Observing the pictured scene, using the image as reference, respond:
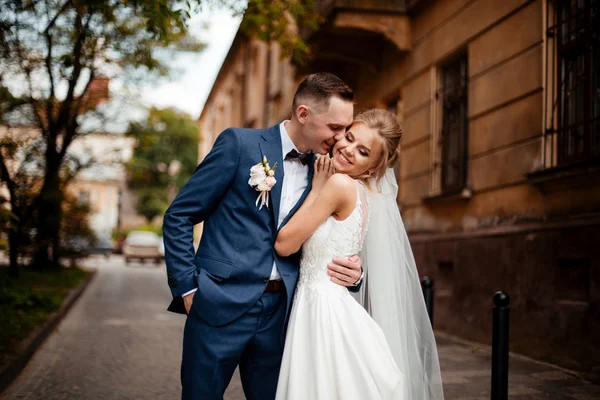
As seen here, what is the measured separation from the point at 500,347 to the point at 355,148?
208 cm

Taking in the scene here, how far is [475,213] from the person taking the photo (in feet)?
30.1

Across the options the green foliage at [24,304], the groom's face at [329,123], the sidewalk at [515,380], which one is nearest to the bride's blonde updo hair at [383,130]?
the groom's face at [329,123]

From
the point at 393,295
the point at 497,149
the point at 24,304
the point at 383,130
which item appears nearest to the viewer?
the point at 383,130

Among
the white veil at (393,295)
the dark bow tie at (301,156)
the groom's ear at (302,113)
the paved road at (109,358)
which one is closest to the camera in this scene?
the groom's ear at (302,113)

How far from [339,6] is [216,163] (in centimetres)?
856

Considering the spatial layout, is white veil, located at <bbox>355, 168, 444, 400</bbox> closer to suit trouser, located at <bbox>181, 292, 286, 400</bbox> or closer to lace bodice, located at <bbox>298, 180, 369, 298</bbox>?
lace bodice, located at <bbox>298, 180, 369, 298</bbox>

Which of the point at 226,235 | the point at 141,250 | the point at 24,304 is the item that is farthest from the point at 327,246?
the point at 141,250

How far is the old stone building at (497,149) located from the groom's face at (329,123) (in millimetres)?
4139

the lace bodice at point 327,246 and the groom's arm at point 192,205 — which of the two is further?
the lace bodice at point 327,246

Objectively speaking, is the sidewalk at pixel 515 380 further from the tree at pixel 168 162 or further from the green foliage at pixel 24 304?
the tree at pixel 168 162

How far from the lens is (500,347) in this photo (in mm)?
4590

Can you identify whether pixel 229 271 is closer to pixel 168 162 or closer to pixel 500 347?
pixel 500 347

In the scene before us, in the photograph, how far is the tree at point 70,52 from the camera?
775cm

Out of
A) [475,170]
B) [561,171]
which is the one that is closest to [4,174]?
[475,170]
